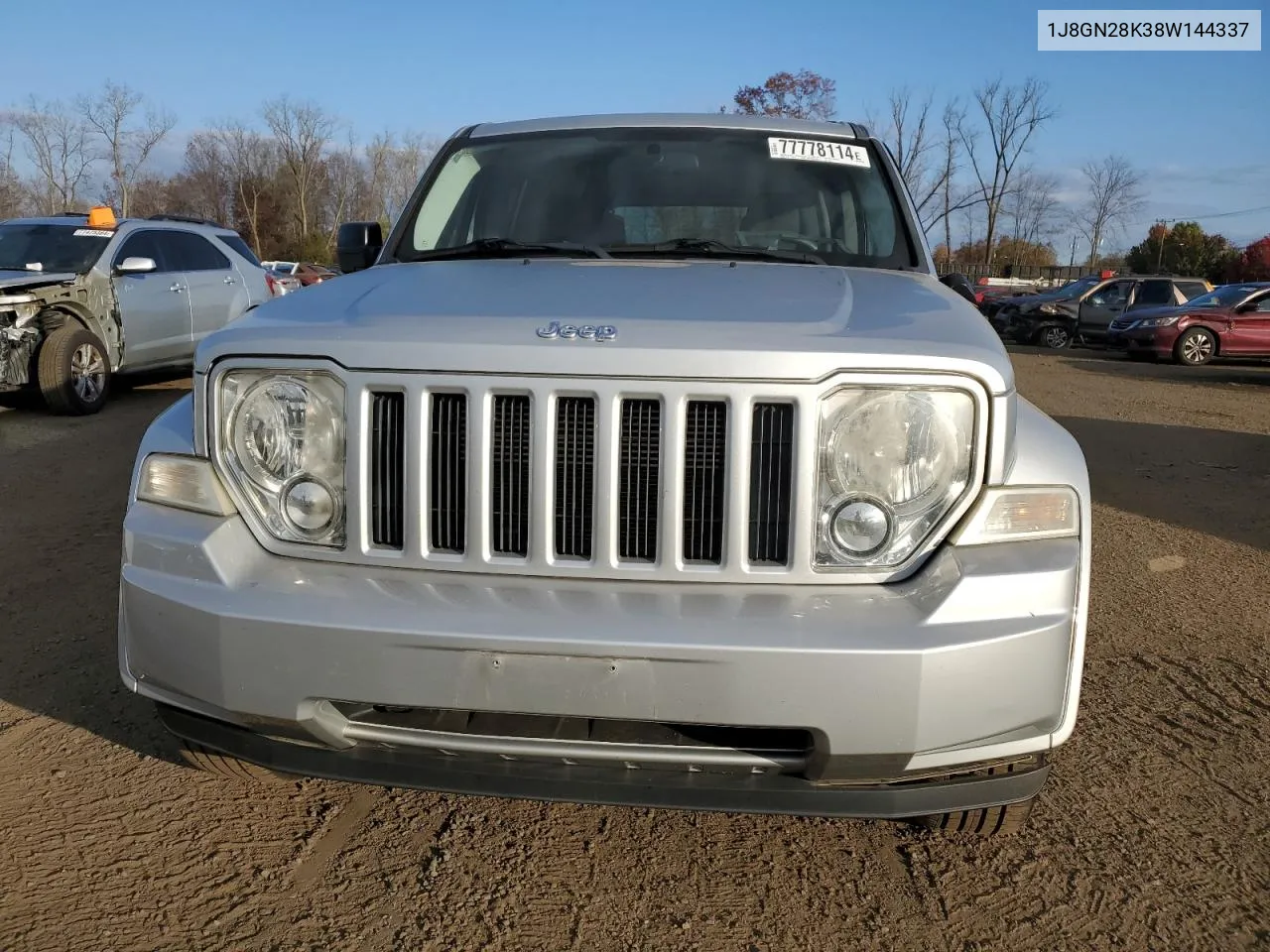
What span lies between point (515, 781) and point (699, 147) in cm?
235

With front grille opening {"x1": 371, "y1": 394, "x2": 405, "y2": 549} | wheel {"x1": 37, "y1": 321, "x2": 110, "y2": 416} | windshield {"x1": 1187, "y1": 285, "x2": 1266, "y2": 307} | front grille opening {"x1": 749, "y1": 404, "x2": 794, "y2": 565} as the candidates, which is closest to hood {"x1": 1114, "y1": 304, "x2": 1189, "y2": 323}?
windshield {"x1": 1187, "y1": 285, "x2": 1266, "y2": 307}

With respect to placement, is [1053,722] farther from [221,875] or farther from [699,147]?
[699,147]

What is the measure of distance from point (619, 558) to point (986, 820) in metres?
1.13

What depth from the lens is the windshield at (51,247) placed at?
8852mm

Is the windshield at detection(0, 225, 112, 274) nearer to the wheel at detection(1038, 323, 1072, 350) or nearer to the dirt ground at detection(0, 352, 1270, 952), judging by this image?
Result: the dirt ground at detection(0, 352, 1270, 952)

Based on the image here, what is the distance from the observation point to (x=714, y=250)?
3.13 m

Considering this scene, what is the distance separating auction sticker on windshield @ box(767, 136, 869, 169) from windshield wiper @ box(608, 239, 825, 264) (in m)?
0.48

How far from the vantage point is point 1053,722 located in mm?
1977

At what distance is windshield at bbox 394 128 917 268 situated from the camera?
10.8ft

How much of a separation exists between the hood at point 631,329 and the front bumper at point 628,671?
0.43 m

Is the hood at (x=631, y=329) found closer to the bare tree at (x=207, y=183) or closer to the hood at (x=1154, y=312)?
the hood at (x=1154, y=312)

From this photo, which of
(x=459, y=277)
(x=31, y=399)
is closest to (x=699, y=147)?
Result: (x=459, y=277)

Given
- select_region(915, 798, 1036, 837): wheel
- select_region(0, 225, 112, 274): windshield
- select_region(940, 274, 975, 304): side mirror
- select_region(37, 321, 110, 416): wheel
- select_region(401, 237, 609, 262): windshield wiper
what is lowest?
select_region(915, 798, 1036, 837): wheel

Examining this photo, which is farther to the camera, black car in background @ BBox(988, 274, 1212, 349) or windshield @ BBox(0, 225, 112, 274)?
black car in background @ BBox(988, 274, 1212, 349)
